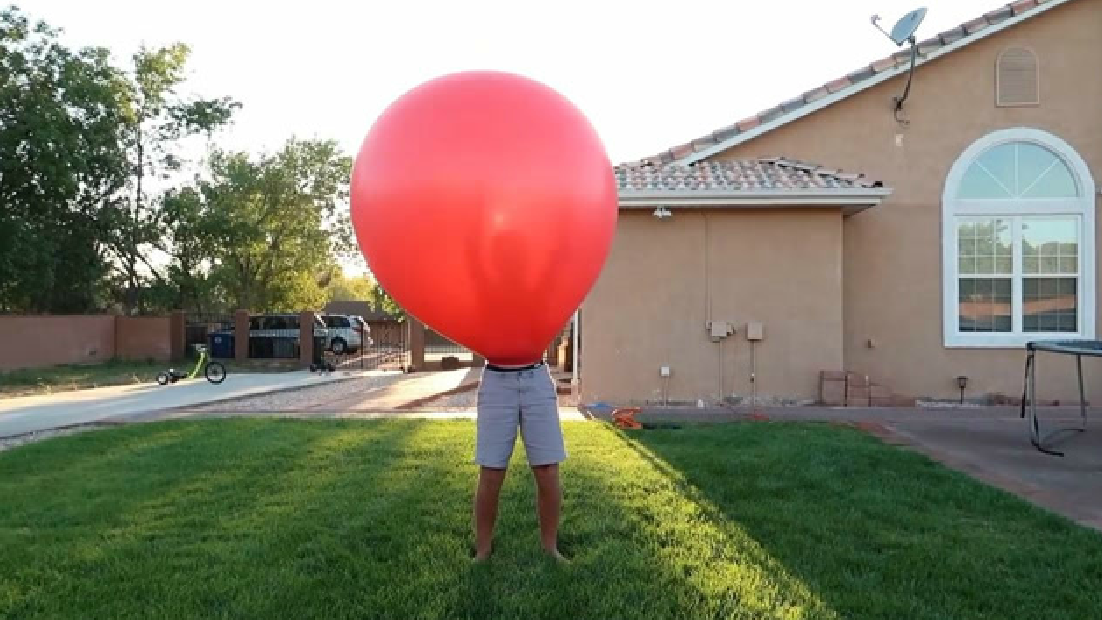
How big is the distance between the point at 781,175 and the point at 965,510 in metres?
6.55

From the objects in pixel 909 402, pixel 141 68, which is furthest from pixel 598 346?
pixel 141 68

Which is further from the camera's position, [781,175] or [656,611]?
[781,175]

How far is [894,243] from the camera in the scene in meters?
11.4

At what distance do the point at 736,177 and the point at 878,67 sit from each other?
2677 mm

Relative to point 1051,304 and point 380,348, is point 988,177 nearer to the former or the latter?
point 1051,304

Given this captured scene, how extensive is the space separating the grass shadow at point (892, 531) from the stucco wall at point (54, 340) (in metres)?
20.2

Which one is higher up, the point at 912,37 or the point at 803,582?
the point at 912,37

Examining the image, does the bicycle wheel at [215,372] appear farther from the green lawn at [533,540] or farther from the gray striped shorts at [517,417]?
the gray striped shorts at [517,417]

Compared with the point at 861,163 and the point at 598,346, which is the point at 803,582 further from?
the point at 861,163

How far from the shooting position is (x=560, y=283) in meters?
3.64

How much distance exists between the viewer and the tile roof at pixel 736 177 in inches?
415

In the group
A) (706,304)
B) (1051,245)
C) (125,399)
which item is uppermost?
(1051,245)

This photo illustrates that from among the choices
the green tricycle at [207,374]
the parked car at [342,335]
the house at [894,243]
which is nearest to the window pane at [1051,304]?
the house at [894,243]

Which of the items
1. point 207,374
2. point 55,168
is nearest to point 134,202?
point 55,168
